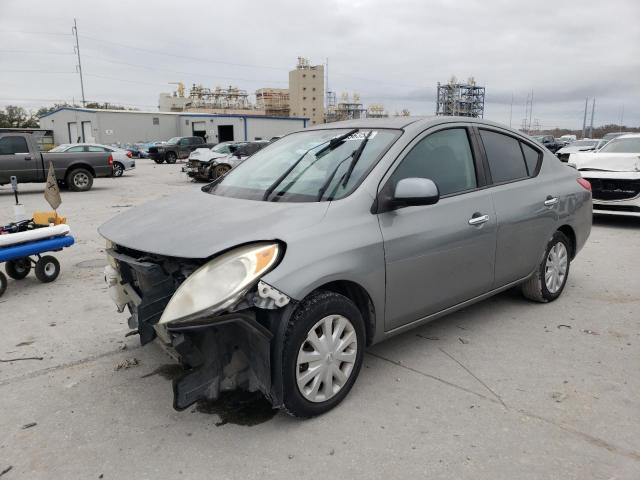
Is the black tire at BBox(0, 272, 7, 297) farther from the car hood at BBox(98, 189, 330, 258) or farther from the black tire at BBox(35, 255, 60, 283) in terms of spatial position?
the car hood at BBox(98, 189, 330, 258)

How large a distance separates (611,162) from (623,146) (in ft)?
4.73

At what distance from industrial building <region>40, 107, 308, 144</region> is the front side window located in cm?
4574

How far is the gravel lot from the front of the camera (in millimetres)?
2453

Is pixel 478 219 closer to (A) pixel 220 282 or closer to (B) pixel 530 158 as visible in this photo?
(B) pixel 530 158

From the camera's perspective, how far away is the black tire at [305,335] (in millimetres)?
2580

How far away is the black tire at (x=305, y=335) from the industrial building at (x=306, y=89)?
96458 mm

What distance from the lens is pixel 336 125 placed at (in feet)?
13.2

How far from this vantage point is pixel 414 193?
298cm

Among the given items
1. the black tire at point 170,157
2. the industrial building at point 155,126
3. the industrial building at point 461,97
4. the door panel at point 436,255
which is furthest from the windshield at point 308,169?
the industrial building at point 155,126

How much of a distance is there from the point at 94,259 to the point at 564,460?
620cm

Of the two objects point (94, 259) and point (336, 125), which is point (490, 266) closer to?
point (336, 125)

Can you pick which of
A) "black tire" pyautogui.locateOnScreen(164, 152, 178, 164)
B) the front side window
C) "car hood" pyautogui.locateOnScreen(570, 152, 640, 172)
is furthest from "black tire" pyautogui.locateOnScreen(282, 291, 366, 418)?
"black tire" pyautogui.locateOnScreen(164, 152, 178, 164)

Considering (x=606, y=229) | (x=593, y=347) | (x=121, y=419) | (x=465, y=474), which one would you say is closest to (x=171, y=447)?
(x=121, y=419)

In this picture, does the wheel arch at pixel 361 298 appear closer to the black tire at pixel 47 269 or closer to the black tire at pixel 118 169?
the black tire at pixel 47 269
